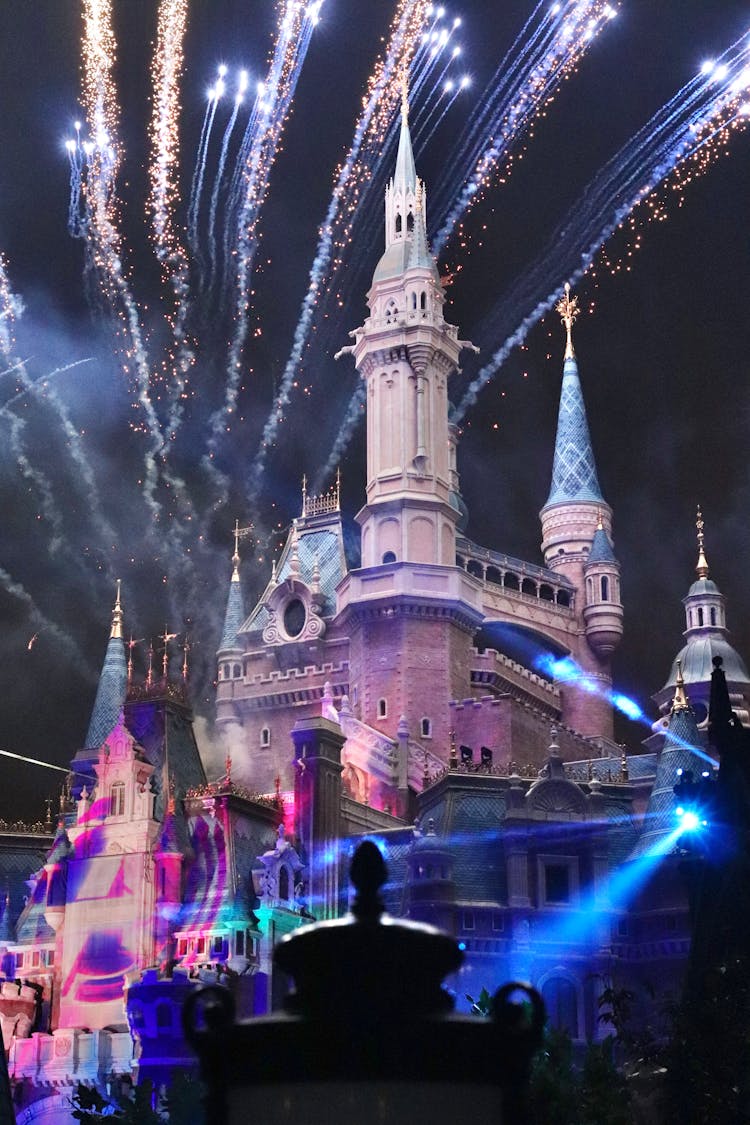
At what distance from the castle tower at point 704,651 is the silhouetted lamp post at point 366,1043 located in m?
71.8

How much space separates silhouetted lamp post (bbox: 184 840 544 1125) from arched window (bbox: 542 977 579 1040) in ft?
Answer: 171

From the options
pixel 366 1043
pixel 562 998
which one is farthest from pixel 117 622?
pixel 366 1043

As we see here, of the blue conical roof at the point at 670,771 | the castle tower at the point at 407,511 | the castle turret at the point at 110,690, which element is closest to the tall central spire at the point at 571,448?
the castle tower at the point at 407,511

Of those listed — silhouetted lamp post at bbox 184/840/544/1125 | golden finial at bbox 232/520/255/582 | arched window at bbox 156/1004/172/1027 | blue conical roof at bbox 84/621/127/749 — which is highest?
golden finial at bbox 232/520/255/582

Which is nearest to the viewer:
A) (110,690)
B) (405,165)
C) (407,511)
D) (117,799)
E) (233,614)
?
(117,799)

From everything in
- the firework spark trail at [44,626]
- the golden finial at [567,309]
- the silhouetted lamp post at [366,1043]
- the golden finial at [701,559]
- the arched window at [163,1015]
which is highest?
the golden finial at [567,309]

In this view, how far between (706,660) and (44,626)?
102ft

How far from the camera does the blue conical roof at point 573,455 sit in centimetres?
9338

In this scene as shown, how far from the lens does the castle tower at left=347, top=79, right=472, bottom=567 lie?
261 ft

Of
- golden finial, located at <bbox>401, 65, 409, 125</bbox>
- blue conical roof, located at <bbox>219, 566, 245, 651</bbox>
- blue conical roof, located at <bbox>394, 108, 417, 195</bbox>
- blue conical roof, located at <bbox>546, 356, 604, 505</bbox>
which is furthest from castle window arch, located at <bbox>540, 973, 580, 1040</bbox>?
blue conical roof, located at <bbox>394, 108, 417, 195</bbox>

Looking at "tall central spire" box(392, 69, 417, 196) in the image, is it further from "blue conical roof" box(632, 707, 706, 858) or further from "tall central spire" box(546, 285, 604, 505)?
"blue conical roof" box(632, 707, 706, 858)

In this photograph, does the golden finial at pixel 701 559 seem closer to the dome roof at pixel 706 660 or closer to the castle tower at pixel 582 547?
the dome roof at pixel 706 660

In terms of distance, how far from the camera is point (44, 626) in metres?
79.4

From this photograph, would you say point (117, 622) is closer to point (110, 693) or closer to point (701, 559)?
point (110, 693)
